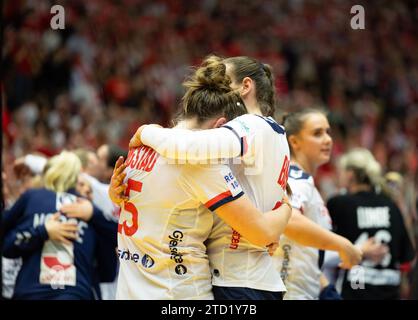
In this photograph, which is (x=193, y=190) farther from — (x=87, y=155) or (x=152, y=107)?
(x=152, y=107)

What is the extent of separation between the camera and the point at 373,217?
257 inches

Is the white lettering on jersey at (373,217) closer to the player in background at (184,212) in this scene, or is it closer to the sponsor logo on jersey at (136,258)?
the player in background at (184,212)

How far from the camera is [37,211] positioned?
207 inches

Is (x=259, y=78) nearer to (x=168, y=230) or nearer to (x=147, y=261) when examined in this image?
(x=168, y=230)

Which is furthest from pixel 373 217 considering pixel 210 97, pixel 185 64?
pixel 185 64

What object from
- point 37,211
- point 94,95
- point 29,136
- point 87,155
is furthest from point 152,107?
point 37,211

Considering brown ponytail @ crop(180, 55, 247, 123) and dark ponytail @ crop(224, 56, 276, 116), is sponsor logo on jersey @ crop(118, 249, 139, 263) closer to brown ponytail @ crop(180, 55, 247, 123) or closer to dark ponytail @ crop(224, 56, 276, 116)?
brown ponytail @ crop(180, 55, 247, 123)

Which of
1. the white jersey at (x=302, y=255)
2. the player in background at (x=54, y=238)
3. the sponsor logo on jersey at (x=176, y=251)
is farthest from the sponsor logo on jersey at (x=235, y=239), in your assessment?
the player in background at (x=54, y=238)

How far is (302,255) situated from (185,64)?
10139 mm

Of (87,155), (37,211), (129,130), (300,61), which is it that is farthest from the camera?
(300,61)

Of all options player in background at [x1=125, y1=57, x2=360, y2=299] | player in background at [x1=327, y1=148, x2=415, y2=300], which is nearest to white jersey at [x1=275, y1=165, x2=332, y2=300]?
player in background at [x1=125, y1=57, x2=360, y2=299]

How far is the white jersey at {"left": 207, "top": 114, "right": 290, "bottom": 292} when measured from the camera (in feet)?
11.4

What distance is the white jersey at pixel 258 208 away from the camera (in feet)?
11.4

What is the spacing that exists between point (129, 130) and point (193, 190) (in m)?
8.75
